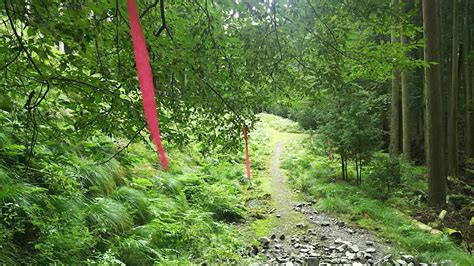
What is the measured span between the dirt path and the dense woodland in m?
0.45

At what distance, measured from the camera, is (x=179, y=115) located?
9.63 ft

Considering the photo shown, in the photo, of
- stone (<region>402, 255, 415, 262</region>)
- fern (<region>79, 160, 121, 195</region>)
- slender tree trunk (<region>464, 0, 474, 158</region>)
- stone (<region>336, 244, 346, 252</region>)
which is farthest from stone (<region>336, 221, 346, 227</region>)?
slender tree trunk (<region>464, 0, 474, 158</region>)

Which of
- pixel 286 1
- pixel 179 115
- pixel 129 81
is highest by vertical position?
pixel 286 1

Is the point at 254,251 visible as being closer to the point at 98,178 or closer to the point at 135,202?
the point at 135,202

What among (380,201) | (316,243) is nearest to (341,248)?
(316,243)

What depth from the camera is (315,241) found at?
745 centimetres

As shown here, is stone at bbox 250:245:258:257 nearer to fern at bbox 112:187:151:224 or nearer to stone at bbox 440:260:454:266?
fern at bbox 112:187:151:224

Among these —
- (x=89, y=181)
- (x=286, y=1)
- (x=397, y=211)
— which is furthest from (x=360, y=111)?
(x=286, y=1)

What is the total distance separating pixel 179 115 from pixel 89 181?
3.36 metres

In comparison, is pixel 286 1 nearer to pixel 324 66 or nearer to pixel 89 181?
pixel 324 66

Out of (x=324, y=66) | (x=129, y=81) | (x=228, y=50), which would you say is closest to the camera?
(x=129, y=81)

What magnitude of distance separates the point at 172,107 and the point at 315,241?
18.8 ft

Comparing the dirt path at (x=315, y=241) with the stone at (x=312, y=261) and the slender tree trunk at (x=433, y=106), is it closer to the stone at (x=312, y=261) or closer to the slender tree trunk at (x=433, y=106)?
the stone at (x=312, y=261)

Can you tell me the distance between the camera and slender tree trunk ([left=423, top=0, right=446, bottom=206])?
25.8ft
